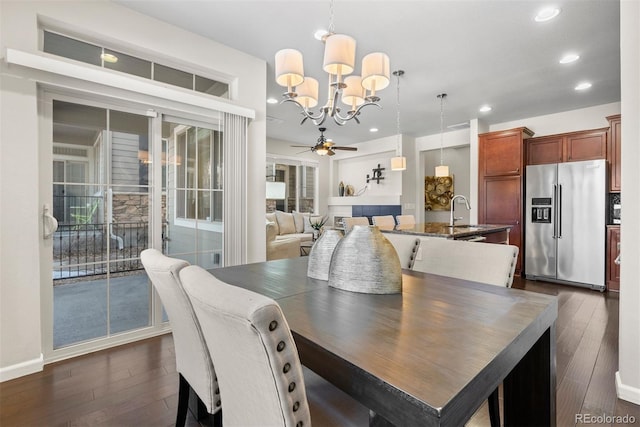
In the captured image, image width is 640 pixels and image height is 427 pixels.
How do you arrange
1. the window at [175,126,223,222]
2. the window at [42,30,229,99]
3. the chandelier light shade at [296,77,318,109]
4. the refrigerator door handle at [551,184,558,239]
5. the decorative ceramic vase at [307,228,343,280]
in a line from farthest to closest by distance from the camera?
1. the refrigerator door handle at [551,184,558,239]
2. the window at [175,126,223,222]
3. the chandelier light shade at [296,77,318,109]
4. the window at [42,30,229,99]
5. the decorative ceramic vase at [307,228,343,280]

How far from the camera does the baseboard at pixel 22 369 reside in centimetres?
192

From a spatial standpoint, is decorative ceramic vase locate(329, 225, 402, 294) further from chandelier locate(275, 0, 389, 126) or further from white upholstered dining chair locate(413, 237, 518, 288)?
chandelier locate(275, 0, 389, 126)

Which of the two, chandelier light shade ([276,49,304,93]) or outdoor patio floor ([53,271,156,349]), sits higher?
chandelier light shade ([276,49,304,93])

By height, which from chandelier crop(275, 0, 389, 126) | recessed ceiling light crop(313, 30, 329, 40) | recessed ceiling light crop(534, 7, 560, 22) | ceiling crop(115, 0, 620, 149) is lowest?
chandelier crop(275, 0, 389, 126)

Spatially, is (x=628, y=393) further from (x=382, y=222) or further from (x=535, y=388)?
(x=382, y=222)

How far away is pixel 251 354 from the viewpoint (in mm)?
640

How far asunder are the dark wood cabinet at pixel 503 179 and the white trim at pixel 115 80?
13.9ft

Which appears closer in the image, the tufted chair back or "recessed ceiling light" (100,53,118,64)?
the tufted chair back

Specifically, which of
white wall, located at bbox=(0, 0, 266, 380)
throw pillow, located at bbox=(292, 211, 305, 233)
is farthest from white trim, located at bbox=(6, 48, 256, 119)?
throw pillow, located at bbox=(292, 211, 305, 233)

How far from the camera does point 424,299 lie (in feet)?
3.90

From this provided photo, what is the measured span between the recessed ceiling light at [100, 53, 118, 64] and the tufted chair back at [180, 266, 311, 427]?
2474 mm

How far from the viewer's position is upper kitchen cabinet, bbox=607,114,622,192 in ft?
13.1

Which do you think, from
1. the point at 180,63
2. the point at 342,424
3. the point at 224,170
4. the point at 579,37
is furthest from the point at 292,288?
the point at 579,37

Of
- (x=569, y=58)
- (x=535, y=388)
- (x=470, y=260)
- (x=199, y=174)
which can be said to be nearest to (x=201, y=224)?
(x=199, y=174)
